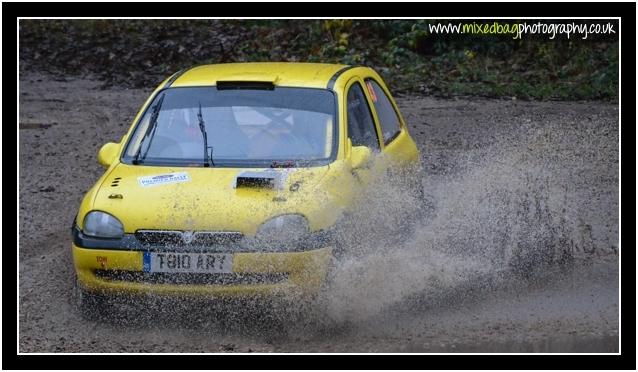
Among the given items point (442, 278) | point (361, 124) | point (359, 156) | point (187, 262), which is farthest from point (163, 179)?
point (442, 278)

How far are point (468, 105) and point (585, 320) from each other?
8.06 meters

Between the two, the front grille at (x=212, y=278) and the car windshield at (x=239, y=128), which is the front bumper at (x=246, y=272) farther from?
the car windshield at (x=239, y=128)

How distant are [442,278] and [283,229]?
1484 mm

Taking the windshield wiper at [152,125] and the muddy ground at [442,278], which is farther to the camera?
the windshield wiper at [152,125]

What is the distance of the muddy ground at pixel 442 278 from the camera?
6.17 metres

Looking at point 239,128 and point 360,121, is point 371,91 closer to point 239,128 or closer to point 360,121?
point 360,121

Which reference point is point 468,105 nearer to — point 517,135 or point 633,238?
point 517,135

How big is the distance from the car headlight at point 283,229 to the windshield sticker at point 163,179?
84 centimetres

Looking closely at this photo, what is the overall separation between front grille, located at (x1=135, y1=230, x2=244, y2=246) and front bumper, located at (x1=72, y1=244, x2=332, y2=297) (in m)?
0.11

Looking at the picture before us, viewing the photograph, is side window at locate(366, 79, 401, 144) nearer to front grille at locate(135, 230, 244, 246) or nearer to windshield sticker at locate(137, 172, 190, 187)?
windshield sticker at locate(137, 172, 190, 187)

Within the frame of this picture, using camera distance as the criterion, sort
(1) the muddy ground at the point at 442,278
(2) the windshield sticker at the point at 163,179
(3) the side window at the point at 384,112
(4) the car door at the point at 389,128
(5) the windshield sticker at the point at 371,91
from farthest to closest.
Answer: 1. (5) the windshield sticker at the point at 371,91
2. (3) the side window at the point at 384,112
3. (4) the car door at the point at 389,128
4. (2) the windshield sticker at the point at 163,179
5. (1) the muddy ground at the point at 442,278

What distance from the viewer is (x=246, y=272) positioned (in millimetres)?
5988

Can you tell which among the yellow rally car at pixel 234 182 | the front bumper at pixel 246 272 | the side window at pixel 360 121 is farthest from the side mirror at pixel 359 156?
the front bumper at pixel 246 272

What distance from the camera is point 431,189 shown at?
9383 millimetres
